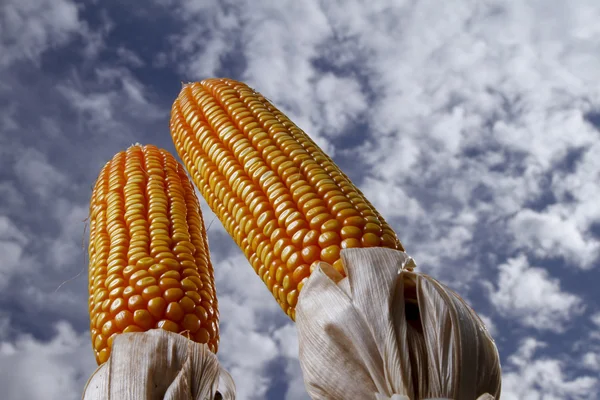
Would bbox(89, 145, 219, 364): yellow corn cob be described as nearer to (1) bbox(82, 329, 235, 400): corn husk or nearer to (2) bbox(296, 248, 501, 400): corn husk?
(1) bbox(82, 329, 235, 400): corn husk

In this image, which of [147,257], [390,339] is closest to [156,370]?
[147,257]

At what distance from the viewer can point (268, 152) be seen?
9.50 feet

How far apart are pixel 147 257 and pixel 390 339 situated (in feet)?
3.76

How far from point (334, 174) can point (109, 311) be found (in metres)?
1.08

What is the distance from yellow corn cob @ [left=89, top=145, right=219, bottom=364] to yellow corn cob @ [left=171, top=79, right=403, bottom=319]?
174 millimetres

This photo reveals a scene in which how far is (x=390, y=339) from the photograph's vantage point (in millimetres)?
1962

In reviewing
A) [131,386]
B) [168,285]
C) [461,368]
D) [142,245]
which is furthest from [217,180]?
[461,368]

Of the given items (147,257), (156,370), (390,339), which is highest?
(147,257)

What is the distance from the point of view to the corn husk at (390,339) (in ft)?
6.31

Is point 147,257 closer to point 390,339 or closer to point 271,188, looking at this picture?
point 271,188

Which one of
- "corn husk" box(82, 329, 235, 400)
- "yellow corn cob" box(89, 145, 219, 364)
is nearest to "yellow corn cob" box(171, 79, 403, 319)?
"yellow corn cob" box(89, 145, 219, 364)

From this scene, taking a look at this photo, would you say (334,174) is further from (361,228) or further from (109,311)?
(109,311)

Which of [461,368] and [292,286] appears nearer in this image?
[461,368]

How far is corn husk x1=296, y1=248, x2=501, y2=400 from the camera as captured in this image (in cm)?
192
